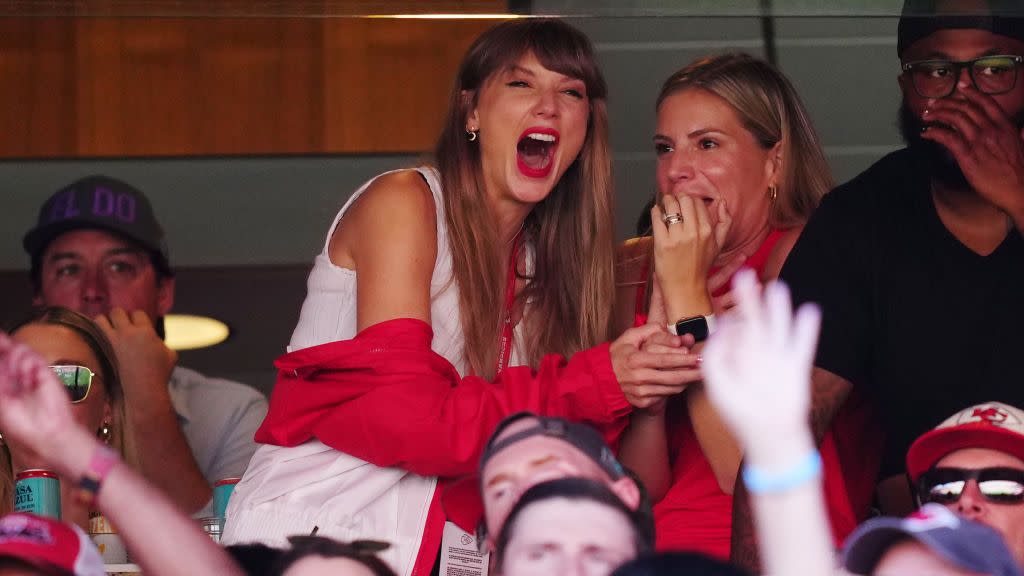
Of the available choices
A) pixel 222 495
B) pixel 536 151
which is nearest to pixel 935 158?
pixel 536 151

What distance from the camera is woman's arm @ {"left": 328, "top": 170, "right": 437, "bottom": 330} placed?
2.86 m

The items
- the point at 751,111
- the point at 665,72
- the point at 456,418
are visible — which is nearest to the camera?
the point at 456,418

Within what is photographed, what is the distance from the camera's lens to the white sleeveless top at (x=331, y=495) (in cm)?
278

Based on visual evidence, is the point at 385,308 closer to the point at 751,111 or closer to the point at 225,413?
the point at 751,111

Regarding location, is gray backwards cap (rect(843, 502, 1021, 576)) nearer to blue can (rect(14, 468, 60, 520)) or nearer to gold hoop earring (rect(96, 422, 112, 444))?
blue can (rect(14, 468, 60, 520))

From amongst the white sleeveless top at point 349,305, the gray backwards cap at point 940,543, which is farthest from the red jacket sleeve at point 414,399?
the gray backwards cap at point 940,543

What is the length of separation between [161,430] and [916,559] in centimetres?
262

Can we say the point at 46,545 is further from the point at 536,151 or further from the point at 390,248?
the point at 536,151

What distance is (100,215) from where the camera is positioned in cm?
427

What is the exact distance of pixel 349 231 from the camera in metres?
2.99

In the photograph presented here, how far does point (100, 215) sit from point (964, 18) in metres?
2.47

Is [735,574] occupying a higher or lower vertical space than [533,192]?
lower

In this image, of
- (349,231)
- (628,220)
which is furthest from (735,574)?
(628,220)

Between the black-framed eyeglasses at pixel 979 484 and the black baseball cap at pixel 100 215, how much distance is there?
2648 mm
